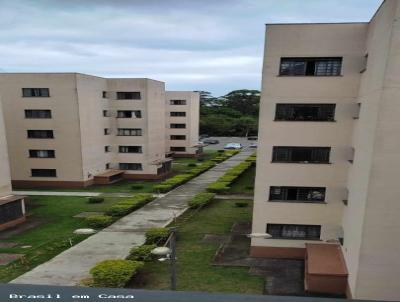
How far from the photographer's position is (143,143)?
132ft

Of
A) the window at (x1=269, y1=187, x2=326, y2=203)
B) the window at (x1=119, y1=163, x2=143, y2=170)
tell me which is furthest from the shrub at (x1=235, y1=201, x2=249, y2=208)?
the window at (x1=119, y1=163, x2=143, y2=170)

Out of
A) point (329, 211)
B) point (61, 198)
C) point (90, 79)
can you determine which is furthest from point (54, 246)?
point (90, 79)

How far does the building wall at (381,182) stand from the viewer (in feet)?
37.3

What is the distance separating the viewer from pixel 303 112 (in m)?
17.1

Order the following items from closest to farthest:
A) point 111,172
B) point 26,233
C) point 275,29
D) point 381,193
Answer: point 381,193 < point 275,29 < point 26,233 < point 111,172

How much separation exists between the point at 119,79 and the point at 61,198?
15543mm

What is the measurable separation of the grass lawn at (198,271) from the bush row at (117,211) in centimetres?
484

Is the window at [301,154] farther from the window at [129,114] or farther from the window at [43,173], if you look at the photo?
the window at [43,173]

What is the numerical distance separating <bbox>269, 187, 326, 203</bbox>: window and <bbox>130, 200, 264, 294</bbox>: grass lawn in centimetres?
405

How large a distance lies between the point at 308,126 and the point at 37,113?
1116 inches

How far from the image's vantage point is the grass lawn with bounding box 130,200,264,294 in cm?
1488

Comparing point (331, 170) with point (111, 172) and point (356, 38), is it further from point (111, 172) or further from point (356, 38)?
point (111, 172)

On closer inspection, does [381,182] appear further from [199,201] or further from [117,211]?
[117,211]

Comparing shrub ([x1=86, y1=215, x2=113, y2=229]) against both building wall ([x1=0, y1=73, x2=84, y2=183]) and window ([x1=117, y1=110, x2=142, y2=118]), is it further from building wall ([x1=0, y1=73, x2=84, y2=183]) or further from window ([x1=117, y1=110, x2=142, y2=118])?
window ([x1=117, y1=110, x2=142, y2=118])
